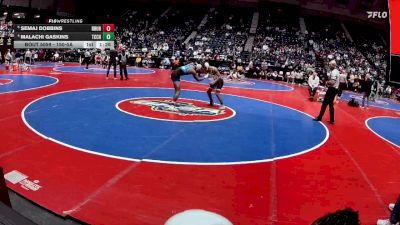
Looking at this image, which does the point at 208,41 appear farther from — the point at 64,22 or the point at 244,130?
the point at 244,130

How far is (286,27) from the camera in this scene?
33.7m

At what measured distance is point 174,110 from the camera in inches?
408

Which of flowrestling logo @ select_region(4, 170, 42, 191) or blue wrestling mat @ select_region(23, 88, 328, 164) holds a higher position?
blue wrestling mat @ select_region(23, 88, 328, 164)

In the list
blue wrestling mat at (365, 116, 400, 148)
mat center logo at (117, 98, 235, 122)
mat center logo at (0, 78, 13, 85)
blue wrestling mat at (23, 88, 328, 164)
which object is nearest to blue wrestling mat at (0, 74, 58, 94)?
mat center logo at (0, 78, 13, 85)

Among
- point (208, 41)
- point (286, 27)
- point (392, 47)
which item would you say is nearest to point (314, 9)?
point (286, 27)

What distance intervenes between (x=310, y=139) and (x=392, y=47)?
6.12 m

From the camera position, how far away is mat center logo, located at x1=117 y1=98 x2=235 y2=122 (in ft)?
31.3
